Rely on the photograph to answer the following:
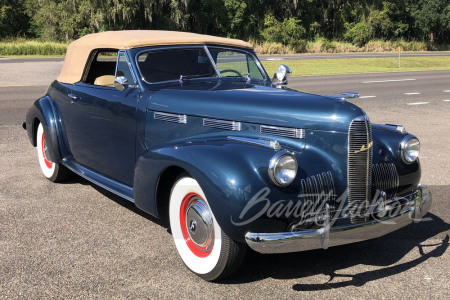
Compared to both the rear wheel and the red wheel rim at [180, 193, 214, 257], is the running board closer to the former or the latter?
the rear wheel

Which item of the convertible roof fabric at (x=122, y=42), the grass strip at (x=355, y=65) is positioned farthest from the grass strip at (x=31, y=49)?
the convertible roof fabric at (x=122, y=42)

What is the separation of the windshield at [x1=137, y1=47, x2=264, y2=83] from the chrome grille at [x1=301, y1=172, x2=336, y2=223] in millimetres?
1783

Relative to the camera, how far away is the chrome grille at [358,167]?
3.67m

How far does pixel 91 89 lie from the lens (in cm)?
523

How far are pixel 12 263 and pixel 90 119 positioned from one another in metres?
1.74

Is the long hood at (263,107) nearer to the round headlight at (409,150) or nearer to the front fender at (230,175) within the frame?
the front fender at (230,175)

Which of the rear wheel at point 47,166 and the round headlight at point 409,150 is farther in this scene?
the rear wheel at point 47,166

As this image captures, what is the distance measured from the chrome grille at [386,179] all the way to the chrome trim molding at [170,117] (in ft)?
5.11

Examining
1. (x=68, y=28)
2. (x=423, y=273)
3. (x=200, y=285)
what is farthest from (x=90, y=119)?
(x=68, y=28)

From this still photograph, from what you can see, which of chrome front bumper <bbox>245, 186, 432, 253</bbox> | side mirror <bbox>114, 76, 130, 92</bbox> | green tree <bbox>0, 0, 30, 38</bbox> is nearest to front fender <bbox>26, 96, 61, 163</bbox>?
side mirror <bbox>114, 76, 130, 92</bbox>

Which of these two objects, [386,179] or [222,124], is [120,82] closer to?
[222,124]

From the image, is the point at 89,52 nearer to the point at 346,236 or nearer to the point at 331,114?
the point at 331,114

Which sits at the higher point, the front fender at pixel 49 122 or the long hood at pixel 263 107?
the long hood at pixel 263 107

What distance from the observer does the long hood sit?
3709 millimetres
